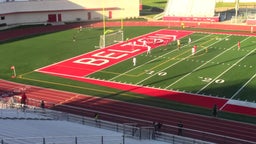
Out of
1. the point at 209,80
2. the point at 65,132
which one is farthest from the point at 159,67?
the point at 65,132

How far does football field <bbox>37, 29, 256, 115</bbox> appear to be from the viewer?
28139 millimetres

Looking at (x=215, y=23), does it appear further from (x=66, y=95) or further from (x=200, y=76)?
(x=66, y=95)

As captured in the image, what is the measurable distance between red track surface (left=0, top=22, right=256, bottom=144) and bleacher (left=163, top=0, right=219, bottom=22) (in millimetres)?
36423

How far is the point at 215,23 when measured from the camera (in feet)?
192

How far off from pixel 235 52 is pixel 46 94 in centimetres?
1947

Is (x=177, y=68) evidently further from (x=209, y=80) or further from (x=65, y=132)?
(x=65, y=132)

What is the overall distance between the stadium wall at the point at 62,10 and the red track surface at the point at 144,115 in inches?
1198

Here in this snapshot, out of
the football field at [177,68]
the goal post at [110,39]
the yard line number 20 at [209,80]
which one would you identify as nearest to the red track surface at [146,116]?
the football field at [177,68]

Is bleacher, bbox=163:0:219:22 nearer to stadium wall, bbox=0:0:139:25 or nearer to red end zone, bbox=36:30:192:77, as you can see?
stadium wall, bbox=0:0:139:25

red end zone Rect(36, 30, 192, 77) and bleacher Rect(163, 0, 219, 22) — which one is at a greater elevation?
bleacher Rect(163, 0, 219, 22)

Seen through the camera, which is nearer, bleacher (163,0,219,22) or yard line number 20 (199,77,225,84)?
yard line number 20 (199,77,225,84)

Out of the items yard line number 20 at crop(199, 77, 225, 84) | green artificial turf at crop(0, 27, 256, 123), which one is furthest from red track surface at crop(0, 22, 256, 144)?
yard line number 20 at crop(199, 77, 225, 84)

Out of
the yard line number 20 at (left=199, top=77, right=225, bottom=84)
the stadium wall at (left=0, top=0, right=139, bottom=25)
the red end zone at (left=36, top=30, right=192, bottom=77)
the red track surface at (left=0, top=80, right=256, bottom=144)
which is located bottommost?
the red track surface at (left=0, top=80, right=256, bottom=144)

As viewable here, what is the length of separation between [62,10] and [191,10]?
19.9 meters
